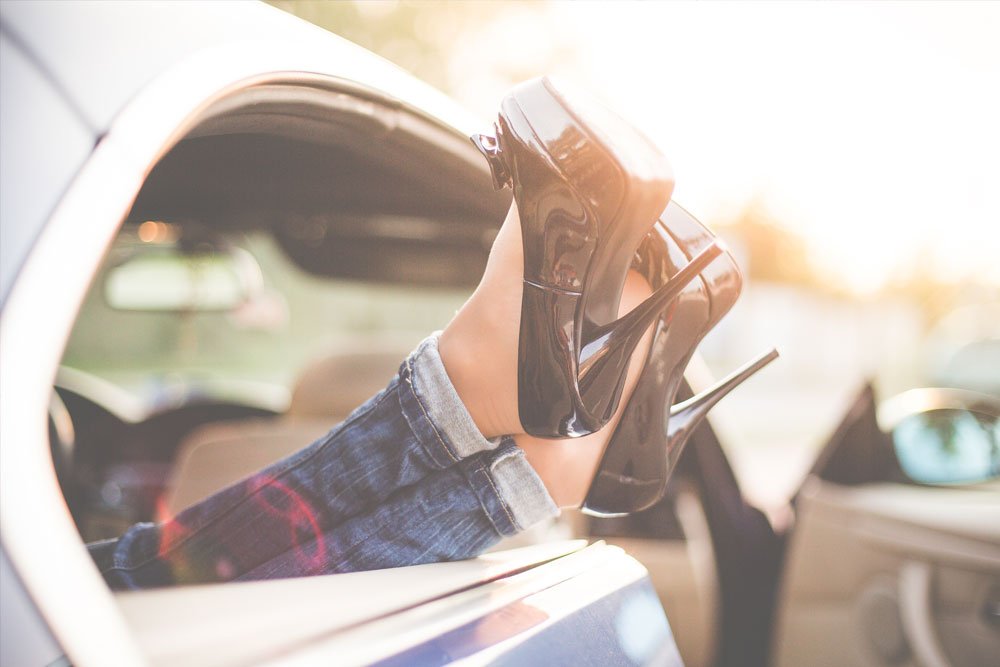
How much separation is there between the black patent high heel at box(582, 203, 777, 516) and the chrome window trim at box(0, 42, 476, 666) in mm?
650

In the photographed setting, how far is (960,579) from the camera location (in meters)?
1.97

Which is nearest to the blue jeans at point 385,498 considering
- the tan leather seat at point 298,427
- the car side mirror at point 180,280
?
the tan leather seat at point 298,427

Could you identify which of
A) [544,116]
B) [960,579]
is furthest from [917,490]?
[544,116]

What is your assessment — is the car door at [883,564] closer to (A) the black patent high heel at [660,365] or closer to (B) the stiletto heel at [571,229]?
(A) the black patent high heel at [660,365]

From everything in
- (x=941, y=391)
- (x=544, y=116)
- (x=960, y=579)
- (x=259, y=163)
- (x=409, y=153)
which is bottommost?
(x=960, y=579)

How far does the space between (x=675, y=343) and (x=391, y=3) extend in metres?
7.25

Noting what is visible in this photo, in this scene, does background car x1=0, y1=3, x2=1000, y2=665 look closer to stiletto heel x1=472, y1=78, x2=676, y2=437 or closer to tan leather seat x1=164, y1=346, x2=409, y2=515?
tan leather seat x1=164, y1=346, x2=409, y2=515

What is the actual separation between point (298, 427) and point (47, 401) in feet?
6.51

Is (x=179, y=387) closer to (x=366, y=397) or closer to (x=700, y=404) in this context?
(x=366, y=397)

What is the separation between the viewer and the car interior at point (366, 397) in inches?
63.9

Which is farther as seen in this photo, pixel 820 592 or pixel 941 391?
pixel 941 391

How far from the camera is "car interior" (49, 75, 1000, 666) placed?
1.62 metres

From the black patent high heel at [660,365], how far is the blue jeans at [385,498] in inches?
6.4

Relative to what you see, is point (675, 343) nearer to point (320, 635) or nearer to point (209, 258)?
point (320, 635)
